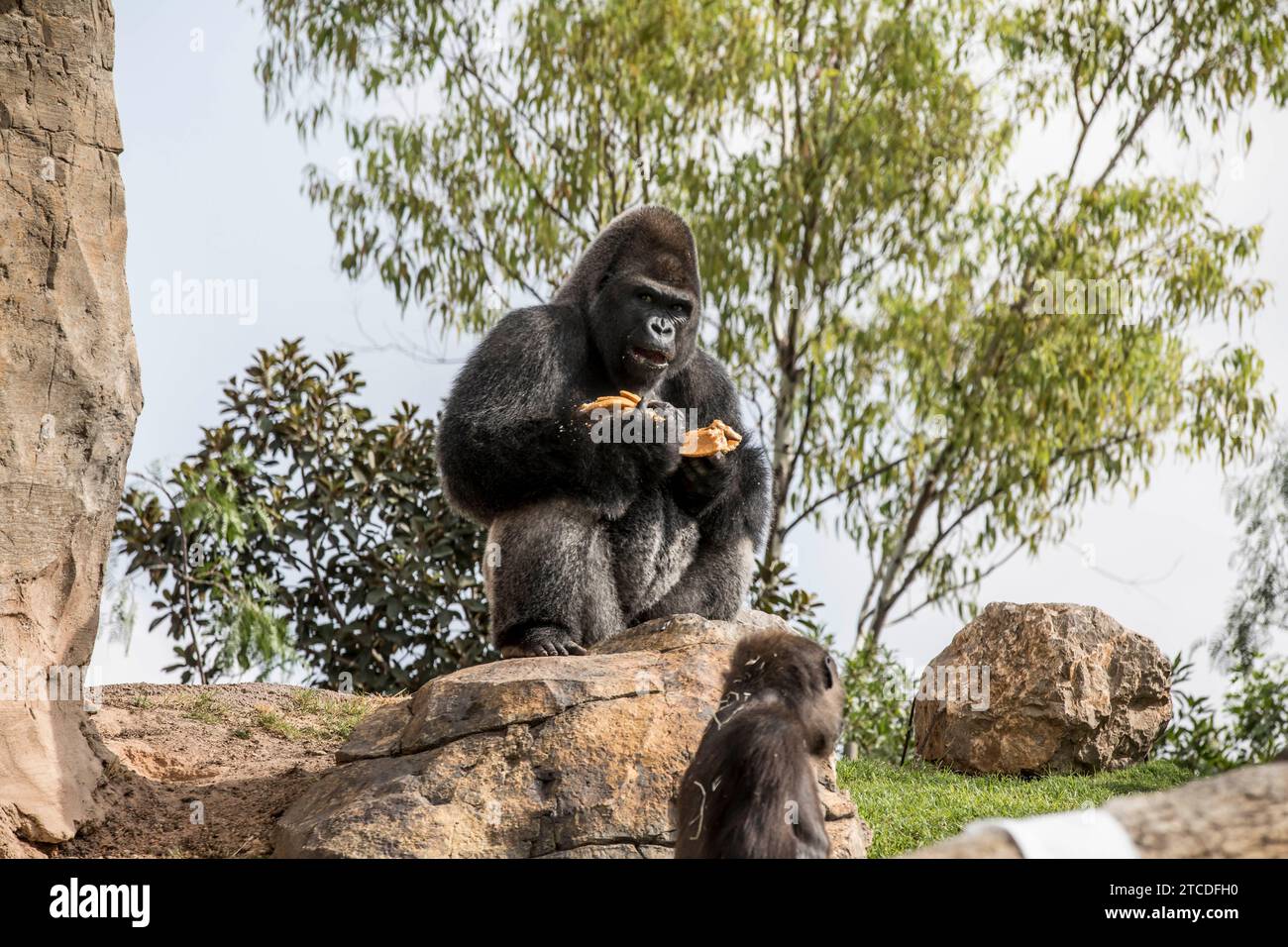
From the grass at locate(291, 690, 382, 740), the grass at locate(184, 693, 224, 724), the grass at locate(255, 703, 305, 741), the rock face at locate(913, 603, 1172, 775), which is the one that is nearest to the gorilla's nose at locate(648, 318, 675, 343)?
the grass at locate(291, 690, 382, 740)

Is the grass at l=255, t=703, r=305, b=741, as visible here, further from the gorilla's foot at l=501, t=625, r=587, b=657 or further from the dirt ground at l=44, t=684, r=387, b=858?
the gorilla's foot at l=501, t=625, r=587, b=657

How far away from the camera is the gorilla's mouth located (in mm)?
6391

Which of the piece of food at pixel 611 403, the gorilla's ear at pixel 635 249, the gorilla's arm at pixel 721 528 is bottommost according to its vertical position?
the gorilla's arm at pixel 721 528

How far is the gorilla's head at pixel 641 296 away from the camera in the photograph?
6418mm

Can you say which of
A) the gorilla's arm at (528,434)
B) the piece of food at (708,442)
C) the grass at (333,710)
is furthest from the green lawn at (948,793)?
the grass at (333,710)

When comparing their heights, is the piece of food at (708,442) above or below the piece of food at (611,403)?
below

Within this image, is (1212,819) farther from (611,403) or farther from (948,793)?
(948,793)

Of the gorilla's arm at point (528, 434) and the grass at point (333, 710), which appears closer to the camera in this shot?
the gorilla's arm at point (528, 434)

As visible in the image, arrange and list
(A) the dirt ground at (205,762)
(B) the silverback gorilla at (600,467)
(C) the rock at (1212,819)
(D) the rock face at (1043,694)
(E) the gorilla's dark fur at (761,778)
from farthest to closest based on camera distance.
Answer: (D) the rock face at (1043,694), (B) the silverback gorilla at (600,467), (A) the dirt ground at (205,762), (E) the gorilla's dark fur at (761,778), (C) the rock at (1212,819)

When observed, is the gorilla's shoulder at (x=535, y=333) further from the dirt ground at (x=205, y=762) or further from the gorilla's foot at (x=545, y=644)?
the dirt ground at (x=205, y=762)

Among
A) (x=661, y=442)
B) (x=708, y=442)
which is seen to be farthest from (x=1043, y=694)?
(x=661, y=442)

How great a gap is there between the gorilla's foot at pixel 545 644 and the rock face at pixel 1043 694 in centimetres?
376

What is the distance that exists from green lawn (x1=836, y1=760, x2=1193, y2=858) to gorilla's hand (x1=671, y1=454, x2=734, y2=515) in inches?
60.4
